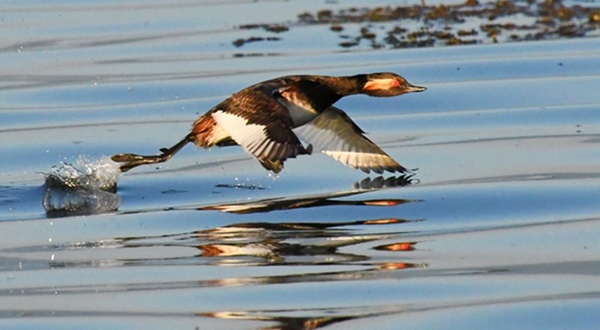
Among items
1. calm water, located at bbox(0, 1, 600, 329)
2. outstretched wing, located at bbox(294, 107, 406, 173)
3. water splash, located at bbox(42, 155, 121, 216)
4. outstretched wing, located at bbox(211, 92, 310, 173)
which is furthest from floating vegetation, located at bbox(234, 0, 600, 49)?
outstretched wing, located at bbox(211, 92, 310, 173)

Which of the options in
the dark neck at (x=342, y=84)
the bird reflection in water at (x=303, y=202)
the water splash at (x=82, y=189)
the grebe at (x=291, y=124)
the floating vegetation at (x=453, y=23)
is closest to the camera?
the grebe at (x=291, y=124)

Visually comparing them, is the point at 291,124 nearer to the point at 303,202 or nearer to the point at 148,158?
the point at 303,202

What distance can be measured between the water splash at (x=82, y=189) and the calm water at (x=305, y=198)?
10 cm

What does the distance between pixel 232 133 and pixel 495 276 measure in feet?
9.97

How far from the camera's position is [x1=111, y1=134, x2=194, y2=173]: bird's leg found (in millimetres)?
10703

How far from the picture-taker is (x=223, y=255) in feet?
27.6

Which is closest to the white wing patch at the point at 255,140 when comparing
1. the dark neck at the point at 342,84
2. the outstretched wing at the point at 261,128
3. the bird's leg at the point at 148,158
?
the outstretched wing at the point at 261,128

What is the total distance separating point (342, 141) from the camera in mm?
11461

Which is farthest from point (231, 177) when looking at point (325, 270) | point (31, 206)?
point (325, 270)

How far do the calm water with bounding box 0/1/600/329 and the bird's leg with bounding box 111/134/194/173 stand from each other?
0.18m

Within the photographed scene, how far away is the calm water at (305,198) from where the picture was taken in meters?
7.17

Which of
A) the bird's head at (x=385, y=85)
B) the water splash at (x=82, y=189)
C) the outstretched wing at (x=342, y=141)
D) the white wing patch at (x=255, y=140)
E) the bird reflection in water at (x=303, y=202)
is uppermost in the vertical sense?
the bird's head at (x=385, y=85)

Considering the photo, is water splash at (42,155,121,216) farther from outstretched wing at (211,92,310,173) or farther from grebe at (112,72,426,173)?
outstretched wing at (211,92,310,173)

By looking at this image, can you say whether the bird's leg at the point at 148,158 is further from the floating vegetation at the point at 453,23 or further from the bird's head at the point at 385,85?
the floating vegetation at the point at 453,23
